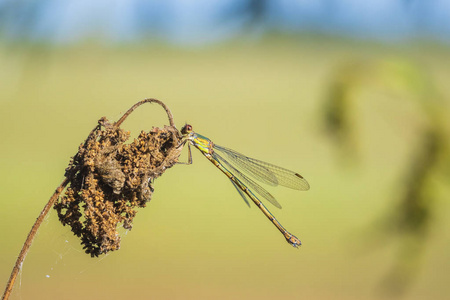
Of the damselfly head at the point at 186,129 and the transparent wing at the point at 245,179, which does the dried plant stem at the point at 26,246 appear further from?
the transparent wing at the point at 245,179

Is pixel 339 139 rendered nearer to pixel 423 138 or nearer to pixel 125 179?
pixel 423 138

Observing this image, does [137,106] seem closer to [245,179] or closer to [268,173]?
[245,179]

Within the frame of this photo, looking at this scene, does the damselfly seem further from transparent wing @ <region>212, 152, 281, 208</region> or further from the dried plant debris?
the dried plant debris

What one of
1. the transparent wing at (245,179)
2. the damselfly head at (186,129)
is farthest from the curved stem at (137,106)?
the transparent wing at (245,179)

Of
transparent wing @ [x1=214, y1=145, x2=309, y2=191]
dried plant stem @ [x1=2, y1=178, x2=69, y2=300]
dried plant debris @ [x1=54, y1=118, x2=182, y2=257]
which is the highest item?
transparent wing @ [x1=214, y1=145, x2=309, y2=191]

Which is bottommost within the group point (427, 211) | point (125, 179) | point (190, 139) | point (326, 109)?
point (427, 211)

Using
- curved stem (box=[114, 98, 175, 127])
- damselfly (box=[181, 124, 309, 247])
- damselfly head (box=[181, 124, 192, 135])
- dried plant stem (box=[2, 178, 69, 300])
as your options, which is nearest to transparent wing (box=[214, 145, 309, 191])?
damselfly (box=[181, 124, 309, 247])

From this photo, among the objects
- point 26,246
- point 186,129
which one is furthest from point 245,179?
point 26,246

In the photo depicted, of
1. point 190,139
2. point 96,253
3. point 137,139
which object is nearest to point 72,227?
point 96,253
